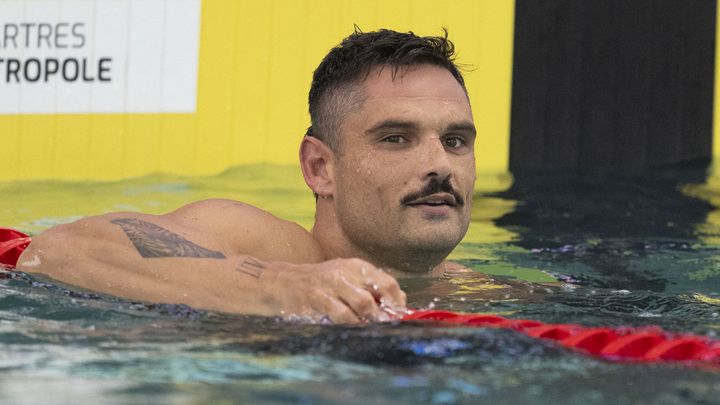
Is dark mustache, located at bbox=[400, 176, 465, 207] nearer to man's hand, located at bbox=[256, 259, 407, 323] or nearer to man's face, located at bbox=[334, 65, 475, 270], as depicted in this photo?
man's face, located at bbox=[334, 65, 475, 270]

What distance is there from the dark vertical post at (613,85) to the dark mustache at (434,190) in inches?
153

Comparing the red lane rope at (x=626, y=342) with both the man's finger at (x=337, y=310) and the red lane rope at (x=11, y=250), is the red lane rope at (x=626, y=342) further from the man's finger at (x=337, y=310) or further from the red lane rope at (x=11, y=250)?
the red lane rope at (x=11, y=250)

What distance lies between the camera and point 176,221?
2844 mm

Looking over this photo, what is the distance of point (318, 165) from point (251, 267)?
0.84 m

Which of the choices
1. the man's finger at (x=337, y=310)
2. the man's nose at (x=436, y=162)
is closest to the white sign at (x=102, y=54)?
the man's nose at (x=436, y=162)

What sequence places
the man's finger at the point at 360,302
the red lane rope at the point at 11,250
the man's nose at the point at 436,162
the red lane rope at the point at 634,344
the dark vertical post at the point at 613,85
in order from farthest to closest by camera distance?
the dark vertical post at the point at 613,85 → the red lane rope at the point at 11,250 → the man's nose at the point at 436,162 → the man's finger at the point at 360,302 → the red lane rope at the point at 634,344

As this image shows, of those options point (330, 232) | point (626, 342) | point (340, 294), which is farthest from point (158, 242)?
point (626, 342)

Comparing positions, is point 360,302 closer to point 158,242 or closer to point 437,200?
point 158,242

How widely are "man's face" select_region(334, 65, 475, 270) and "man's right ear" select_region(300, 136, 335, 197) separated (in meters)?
0.04

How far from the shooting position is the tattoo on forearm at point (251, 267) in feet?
8.21

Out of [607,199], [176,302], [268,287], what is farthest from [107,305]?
[607,199]

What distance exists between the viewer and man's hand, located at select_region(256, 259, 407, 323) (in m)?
2.27

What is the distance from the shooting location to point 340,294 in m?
2.28

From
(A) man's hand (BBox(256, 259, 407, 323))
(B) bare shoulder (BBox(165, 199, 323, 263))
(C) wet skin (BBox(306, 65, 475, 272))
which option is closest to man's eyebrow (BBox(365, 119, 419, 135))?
(C) wet skin (BBox(306, 65, 475, 272))
